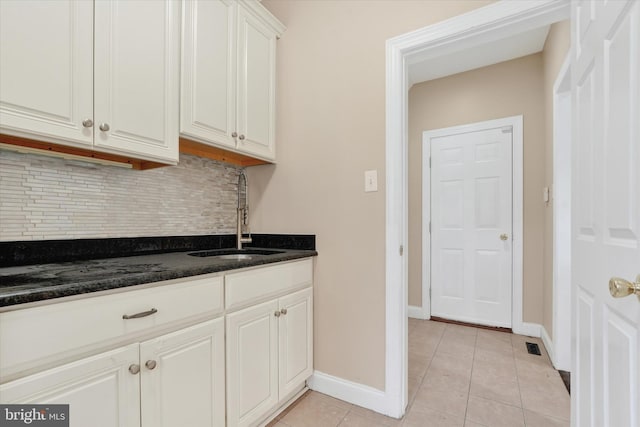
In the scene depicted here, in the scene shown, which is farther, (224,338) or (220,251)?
(220,251)

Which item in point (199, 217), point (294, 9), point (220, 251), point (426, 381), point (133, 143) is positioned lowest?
point (426, 381)

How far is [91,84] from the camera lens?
1113mm

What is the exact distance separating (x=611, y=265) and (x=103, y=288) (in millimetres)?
1458

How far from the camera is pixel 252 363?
139 centimetres

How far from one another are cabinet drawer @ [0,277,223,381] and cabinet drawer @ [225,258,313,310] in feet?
0.58

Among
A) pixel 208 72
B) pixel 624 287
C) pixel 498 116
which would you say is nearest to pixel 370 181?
pixel 208 72

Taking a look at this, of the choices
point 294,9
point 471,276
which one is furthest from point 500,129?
point 294,9

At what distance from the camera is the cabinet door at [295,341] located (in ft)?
5.22

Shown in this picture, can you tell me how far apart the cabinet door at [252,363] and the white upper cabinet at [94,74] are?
851 mm

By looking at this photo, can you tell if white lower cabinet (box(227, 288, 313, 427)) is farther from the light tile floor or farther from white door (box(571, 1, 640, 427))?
white door (box(571, 1, 640, 427))

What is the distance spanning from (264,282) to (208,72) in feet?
3.67

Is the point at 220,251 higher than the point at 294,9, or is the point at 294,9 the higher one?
the point at 294,9

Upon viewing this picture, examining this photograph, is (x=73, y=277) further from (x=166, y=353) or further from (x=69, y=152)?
(x=69, y=152)

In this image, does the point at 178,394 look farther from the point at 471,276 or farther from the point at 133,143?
the point at 471,276
